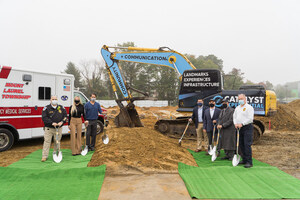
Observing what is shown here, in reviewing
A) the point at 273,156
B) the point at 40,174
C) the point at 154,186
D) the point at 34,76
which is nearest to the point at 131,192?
the point at 154,186

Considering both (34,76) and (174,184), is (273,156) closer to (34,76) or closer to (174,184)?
(174,184)

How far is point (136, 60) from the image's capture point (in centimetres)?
1188

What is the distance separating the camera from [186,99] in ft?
34.9

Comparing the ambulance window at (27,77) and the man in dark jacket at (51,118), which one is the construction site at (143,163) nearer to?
the man in dark jacket at (51,118)

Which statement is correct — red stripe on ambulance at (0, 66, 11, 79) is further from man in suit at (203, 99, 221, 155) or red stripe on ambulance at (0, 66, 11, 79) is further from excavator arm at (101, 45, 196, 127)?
man in suit at (203, 99, 221, 155)

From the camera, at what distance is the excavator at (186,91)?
32.5 ft

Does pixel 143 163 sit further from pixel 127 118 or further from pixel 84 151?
pixel 127 118

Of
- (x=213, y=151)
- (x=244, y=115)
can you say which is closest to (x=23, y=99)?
(x=213, y=151)

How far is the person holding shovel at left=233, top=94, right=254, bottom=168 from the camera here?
20.1 ft

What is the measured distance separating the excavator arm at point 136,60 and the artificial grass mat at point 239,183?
577 cm

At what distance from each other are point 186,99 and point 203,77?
4.01ft

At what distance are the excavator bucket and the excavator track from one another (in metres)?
1.10

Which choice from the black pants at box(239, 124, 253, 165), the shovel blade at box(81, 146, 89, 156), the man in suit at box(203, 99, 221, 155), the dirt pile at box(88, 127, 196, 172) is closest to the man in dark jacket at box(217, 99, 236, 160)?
the man in suit at box(203, 99, 221, 155)

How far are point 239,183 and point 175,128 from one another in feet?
21.2
